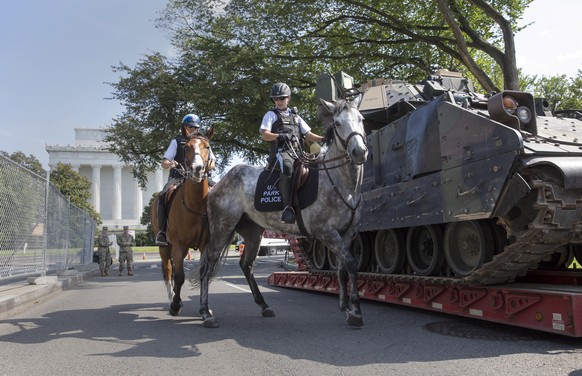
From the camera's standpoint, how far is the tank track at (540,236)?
5.14m

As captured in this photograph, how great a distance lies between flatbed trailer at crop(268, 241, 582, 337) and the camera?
520 centimetres

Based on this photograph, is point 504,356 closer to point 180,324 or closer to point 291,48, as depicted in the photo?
point 180,324

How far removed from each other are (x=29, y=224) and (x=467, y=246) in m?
8.26

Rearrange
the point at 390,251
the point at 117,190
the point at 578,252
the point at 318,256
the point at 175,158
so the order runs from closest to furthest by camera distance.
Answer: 1. the point at 578,252
2. the point at 175,158
3. the point at 390,251
4. the point at 318,256
5. the point at 117,190

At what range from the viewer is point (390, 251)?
357 inches

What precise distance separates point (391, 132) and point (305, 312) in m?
3.04

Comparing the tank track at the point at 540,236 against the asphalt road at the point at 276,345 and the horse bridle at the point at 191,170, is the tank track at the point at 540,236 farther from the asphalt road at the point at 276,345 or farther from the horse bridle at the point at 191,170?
the horse bridle at the point at 191,170

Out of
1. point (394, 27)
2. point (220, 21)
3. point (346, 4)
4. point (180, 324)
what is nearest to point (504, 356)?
point (180, 324)

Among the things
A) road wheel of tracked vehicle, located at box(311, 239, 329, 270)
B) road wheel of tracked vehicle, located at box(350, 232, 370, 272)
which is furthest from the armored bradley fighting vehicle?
road wheel of tracked vehicle, located at box(311, 239, 329, 270)

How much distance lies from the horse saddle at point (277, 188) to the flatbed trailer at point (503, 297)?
7.01 feet

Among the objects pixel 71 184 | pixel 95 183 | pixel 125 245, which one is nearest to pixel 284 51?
pixel 125 245

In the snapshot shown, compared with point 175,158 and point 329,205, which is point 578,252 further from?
point 175,158

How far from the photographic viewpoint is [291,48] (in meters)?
20.4

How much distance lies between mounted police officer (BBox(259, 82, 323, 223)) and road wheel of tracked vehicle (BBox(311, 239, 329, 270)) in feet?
14.7
